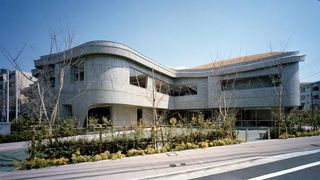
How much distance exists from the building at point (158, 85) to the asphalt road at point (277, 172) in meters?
9.12

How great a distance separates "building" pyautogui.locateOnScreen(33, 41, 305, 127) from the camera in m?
23.5

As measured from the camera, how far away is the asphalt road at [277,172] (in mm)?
7374

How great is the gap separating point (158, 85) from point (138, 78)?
477cm

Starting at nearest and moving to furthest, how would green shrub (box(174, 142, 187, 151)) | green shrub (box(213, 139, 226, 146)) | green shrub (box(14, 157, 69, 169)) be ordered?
green shrub (box(14, 157, 69, 169)) → green shrub (box(174, 142, 187, 151)) → green shrub (box(213, 139, 226, 146))

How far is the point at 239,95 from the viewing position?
3194 cm

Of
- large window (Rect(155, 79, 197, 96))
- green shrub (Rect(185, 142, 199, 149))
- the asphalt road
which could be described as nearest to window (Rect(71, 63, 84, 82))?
large window (Rect(155, 79, 197, 96))

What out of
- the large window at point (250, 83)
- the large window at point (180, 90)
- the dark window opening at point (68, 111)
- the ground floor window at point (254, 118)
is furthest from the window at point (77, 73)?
the ground floor window at point (254, 118)

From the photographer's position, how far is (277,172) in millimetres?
7871

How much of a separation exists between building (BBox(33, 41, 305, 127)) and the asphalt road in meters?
9.12

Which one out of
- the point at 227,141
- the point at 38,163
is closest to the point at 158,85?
the point at 227,141

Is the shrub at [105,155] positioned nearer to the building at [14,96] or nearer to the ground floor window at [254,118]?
the building at [14,96]

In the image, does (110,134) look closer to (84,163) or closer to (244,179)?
(84,163)

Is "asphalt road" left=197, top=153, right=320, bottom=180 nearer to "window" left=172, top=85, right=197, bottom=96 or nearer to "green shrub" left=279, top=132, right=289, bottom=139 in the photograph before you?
"green shrub" left=279, top=132, right=289, bottom=139

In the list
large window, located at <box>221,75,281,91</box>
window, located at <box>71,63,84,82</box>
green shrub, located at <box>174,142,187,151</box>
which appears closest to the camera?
green shrub, located at <box>174,142,187,151</box>
